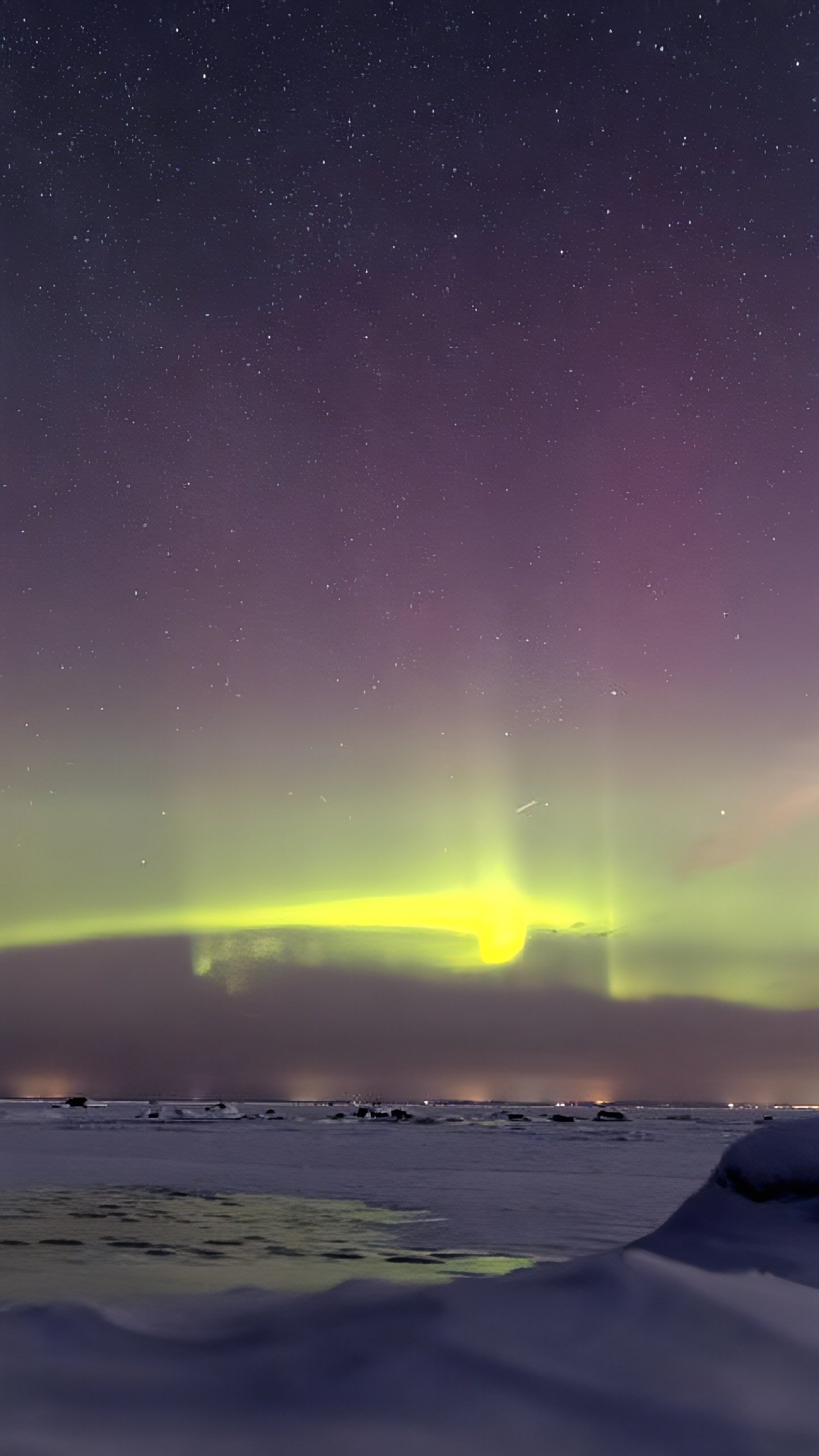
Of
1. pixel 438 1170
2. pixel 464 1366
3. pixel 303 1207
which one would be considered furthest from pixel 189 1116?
pixel 464 1366

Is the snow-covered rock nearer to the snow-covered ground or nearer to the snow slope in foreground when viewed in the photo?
the snow-covered ground

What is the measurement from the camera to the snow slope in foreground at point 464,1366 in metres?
3.61

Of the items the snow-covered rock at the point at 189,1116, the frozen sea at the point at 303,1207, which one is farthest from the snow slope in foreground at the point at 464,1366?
the snow-covered rock at the point at 189,1116

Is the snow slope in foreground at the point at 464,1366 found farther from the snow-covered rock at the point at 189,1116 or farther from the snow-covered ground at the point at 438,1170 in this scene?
the snow-covered rock at the point at 189,1116

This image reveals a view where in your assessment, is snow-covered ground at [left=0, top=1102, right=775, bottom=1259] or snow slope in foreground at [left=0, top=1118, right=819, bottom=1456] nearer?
snow slope in foreground at [left=0, top=1118, right=819, bottom=1456]

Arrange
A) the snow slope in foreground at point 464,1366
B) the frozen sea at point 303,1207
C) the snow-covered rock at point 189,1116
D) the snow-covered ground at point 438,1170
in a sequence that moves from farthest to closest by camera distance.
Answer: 1. the snow-covered rock at point 189,1116
2. the snow-covered ground at point 438,1170
3. the frozen sea at point 303,1207
4. the snow slope in foreground at point 464,1366

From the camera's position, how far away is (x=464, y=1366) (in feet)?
14.1

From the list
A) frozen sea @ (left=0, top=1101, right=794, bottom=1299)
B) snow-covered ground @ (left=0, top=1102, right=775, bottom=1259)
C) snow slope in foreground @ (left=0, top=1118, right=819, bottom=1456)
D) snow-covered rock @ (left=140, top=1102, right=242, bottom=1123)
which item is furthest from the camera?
snow-covered rock @ (left=140, top=1102, right=242, bottom=1123)

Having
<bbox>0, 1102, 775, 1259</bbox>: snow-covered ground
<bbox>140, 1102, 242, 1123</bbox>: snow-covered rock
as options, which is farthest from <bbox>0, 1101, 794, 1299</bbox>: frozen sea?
<bbox>140, 1102, 242, 1123</bbox>: snow-covered rock

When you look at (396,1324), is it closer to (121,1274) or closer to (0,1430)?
(0,1430)

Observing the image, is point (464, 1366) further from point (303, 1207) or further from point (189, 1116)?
point (189, 1116)

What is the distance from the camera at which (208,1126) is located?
37406 millimetres

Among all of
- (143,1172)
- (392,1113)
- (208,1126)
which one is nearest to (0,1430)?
(143,1172)

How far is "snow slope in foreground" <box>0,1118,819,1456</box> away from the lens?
3.61 m
